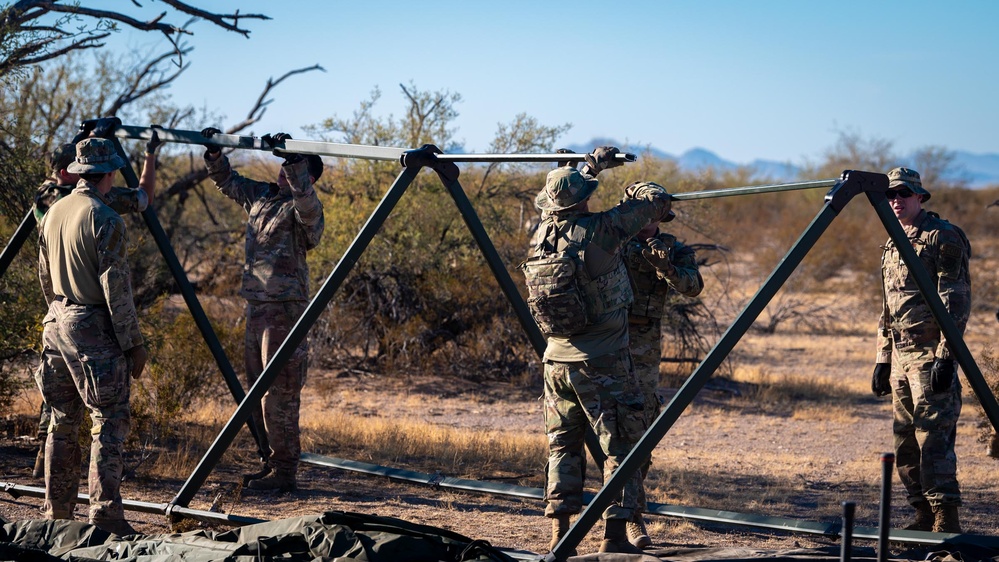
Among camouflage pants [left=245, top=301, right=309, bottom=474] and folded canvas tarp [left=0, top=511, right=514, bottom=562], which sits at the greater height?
camouflage pants [left=245, top=301, right=309, bottom=474]

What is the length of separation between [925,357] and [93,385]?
474cm

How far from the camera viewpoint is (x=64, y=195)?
19.3 feet

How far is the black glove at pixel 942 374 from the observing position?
5.68 meters

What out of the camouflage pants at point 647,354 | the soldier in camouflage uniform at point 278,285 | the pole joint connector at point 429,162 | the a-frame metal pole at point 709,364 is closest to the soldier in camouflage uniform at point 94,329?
the soldier in camouflage uniform at point 278,285

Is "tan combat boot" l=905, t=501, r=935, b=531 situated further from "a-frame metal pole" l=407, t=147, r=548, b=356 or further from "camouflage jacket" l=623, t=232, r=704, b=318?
"a-frame metal pole" l=407, t=147, r=548, b=356

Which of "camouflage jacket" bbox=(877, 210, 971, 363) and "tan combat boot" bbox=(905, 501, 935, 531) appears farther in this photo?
"tan combat boot" bbox=(905, 501, 935, 531)

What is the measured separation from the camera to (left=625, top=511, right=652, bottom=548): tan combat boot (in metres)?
5.50

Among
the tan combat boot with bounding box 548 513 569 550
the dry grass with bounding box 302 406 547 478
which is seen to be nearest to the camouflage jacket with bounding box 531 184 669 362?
the tan combat boot with bounding box 548 513 569 550

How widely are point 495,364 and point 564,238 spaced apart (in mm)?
7564

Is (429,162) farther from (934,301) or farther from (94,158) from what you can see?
(934,301)

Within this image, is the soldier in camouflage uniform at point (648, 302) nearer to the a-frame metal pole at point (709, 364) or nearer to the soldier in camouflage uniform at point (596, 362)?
the soldier in camouflage uniform at point (596, 362)

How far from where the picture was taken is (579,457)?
5.20 metres

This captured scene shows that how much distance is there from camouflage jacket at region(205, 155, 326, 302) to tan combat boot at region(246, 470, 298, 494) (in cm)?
124

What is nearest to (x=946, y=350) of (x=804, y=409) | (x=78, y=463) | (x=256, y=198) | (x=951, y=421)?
(x=951, y=421)
